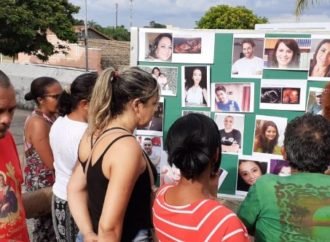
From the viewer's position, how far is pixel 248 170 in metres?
2.73

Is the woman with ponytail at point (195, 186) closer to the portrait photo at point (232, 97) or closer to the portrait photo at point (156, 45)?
the portrait photo at point (232, 97)

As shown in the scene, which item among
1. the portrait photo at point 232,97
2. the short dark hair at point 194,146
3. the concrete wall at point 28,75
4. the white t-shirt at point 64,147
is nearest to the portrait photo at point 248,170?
the portrait photo at point 232,97

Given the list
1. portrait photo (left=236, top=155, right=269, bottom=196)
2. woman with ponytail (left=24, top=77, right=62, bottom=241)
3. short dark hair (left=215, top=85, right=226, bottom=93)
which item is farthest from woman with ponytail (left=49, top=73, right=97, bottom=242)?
portrait photo (left=236, top=155, right=269, bottom=196)

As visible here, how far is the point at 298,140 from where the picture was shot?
1629 mm

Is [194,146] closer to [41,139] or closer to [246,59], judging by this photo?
[246,59]

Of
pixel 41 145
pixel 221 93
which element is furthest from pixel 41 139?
pixel 221 93

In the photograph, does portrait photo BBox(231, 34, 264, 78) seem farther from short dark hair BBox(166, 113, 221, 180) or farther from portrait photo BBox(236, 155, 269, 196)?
short dark hair BBox(166, 113, 221, 180)

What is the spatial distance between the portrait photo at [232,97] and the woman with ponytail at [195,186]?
119 centimetres

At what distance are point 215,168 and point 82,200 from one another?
777mm

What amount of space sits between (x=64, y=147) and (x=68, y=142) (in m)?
0.04

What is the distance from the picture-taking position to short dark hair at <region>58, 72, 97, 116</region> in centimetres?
258

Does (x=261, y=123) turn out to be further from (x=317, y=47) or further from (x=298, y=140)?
(x=298, y=140)

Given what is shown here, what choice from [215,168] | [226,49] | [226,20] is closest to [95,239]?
[215,168]

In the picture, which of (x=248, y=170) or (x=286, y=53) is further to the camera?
(x=248, y=170)
